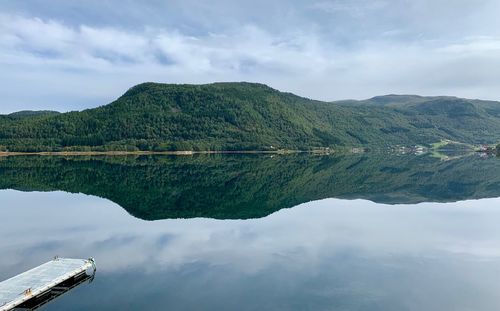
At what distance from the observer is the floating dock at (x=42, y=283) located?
71.8 ft

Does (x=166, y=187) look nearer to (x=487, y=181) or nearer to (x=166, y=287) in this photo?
(x=166, y=287)

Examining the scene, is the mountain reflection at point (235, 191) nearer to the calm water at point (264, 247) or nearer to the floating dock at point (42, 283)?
the calm water at point (264, 247)

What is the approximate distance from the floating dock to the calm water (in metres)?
0.99

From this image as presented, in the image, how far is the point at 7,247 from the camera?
3450 centimetres

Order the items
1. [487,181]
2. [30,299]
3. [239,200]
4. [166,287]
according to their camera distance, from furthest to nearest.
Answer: [487,181] < [239,200] < [166,287] < [30,299]

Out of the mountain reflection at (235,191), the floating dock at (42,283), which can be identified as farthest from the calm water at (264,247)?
the floating dock at (42,283)

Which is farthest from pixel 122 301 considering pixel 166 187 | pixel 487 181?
pixel 487 181

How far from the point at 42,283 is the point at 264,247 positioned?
16713 millimetres

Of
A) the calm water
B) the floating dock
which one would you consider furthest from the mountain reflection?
the floating dock

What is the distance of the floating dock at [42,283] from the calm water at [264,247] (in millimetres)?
987

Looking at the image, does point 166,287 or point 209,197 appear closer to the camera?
point 166,287

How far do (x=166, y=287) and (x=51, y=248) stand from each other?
1437cm

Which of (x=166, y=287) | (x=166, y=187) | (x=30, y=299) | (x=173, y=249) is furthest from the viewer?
(x=166, y=187)

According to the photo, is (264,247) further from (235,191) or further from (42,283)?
(235,191)
